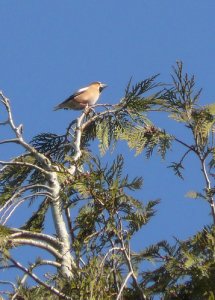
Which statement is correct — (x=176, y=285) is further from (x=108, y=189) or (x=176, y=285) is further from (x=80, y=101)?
(x=80, y=101)

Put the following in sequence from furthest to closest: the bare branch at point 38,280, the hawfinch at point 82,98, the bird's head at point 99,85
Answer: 1. the bird's head at point 99,85
2. the hawfinch at point 82,98
3. the bare branch at point 38,280

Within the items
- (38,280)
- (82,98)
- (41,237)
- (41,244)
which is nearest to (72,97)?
(82,98)

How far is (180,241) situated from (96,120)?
7.94ft

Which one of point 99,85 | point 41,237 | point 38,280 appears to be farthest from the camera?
point 99,85

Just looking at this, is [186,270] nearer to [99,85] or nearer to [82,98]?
[82,98]

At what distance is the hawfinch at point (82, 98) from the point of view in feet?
37.5

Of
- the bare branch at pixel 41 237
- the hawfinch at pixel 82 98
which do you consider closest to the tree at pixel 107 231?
the bare branch at pixel 41 237

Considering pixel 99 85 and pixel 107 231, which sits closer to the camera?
pixel 107 231

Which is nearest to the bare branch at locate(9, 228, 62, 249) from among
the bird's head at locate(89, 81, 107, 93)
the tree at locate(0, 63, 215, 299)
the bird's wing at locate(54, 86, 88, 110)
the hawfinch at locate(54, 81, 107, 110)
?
the tree at locate(0, 63, 215, 299)

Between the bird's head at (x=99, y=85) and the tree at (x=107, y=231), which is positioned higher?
the bird's head at (x=99, y=85)

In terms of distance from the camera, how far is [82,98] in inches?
448

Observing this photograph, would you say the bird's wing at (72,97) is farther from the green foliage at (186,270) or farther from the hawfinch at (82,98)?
the green foliage at (186,270)

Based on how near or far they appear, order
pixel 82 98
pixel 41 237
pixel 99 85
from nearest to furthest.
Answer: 1. pixel 41 237
2. pixel 82 98
3. pixel 99 85

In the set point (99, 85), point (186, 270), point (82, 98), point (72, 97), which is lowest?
point (186, 270)
